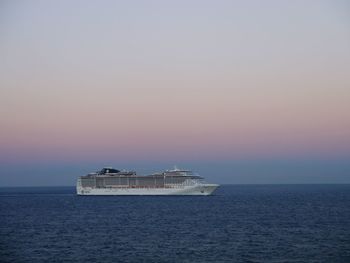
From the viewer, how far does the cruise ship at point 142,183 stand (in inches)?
5049

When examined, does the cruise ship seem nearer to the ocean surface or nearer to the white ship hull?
the white ship hull

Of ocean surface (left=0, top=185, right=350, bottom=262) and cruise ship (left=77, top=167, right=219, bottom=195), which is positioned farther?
cruise ship (left=77, top=167, right=219, bottom=195)

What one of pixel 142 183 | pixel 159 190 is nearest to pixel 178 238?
pixel 159 190

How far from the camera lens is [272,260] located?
3941 centimetres

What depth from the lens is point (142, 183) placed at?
134m

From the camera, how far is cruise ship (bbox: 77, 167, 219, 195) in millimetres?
128250

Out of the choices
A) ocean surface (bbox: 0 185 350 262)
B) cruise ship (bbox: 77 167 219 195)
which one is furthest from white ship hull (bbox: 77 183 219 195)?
ocean surface (bbox: 0 185 350 262)

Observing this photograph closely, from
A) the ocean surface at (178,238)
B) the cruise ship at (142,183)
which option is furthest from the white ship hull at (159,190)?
the ocean surface at (178,238)

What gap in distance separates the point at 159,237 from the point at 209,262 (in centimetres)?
1300

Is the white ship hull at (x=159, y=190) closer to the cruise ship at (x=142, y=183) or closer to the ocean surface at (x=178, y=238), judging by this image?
the cruise ship at (x=142, y=183)

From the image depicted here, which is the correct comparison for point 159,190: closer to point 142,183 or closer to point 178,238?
point 142,183

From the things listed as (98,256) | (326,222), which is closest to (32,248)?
(98,256)

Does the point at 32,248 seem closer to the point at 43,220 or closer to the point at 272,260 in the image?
the point at 272,260

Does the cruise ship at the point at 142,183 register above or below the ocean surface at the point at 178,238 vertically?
above
